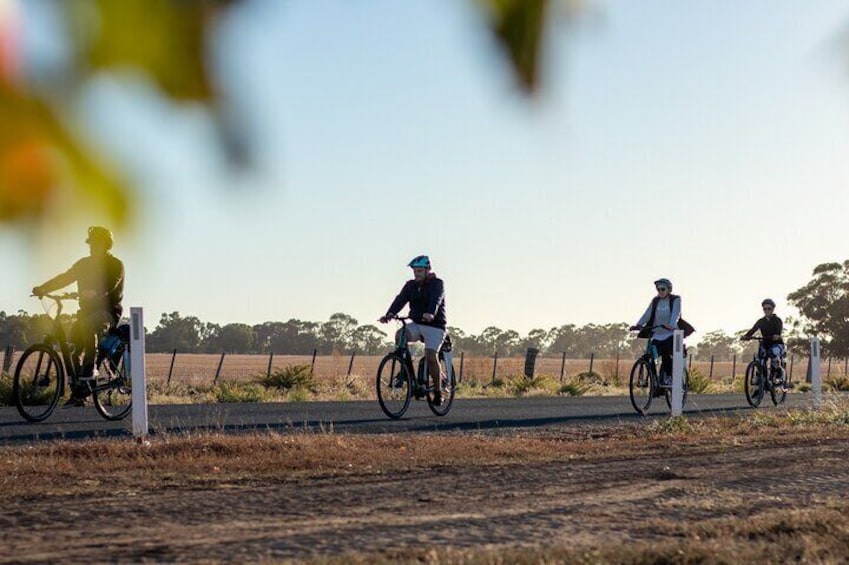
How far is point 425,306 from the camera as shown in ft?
46.2

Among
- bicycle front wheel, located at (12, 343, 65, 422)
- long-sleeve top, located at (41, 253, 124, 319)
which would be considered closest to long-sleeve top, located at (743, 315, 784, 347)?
bicycle front wheel, located at (12, 343, 65, 422)

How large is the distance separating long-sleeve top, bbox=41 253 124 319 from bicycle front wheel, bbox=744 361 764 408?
18475 millimetres

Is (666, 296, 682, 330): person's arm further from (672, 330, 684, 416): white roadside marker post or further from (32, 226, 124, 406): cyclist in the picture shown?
(32, 226, 124, 406): cyclist

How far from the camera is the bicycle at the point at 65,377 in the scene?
41.0 feet

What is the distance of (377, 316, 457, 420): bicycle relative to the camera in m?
14.4

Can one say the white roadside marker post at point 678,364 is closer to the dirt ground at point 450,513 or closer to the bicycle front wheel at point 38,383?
the dirt ground at point 450,513

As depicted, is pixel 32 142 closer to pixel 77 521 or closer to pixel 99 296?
pixel 99 296

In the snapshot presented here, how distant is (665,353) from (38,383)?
858 centimetres

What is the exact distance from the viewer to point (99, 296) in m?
2.17

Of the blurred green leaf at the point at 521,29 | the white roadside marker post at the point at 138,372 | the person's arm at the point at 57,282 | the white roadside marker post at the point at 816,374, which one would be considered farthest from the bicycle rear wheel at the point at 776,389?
the blurred green leaf at the point at 521,29

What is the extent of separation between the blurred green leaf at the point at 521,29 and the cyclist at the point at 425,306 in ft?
39.9

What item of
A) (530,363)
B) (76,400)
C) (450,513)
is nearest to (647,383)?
(76,400)

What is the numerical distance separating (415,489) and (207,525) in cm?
179

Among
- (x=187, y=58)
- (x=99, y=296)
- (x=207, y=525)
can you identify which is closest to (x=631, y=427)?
(x=207, y=525)
